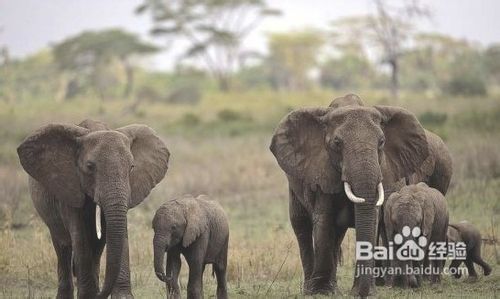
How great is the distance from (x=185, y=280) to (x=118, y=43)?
4173cm

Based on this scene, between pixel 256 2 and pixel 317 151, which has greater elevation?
pixel 256 2

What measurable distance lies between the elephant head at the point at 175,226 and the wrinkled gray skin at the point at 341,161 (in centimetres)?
111

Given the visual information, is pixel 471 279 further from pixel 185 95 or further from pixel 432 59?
pixel 432 59

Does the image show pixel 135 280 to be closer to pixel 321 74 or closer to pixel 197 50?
pixel 197 50

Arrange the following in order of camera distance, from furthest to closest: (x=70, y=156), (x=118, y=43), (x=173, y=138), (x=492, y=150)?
(x=118, y=43)
(x=173, y=138)
(x=492, y=150)
(x=70, y=156)

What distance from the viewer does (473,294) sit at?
31.5ft

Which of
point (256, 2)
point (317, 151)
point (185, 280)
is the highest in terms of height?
point (256, 2)

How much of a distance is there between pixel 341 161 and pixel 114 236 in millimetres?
2125

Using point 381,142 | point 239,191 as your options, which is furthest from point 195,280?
point 239,191

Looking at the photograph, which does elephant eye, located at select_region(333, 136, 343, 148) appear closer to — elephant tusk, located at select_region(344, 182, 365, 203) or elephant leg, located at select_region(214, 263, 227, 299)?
elephant tusk, located at select_region(344, 182, 365, 203)

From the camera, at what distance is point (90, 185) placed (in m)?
8.32

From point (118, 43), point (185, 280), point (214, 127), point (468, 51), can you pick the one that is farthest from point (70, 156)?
point (468, 51)

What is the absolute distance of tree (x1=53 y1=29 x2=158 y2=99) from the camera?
50.7 meters

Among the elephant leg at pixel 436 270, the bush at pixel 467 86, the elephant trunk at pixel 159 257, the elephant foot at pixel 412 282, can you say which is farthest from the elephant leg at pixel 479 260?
the bush at pixel 467 86
